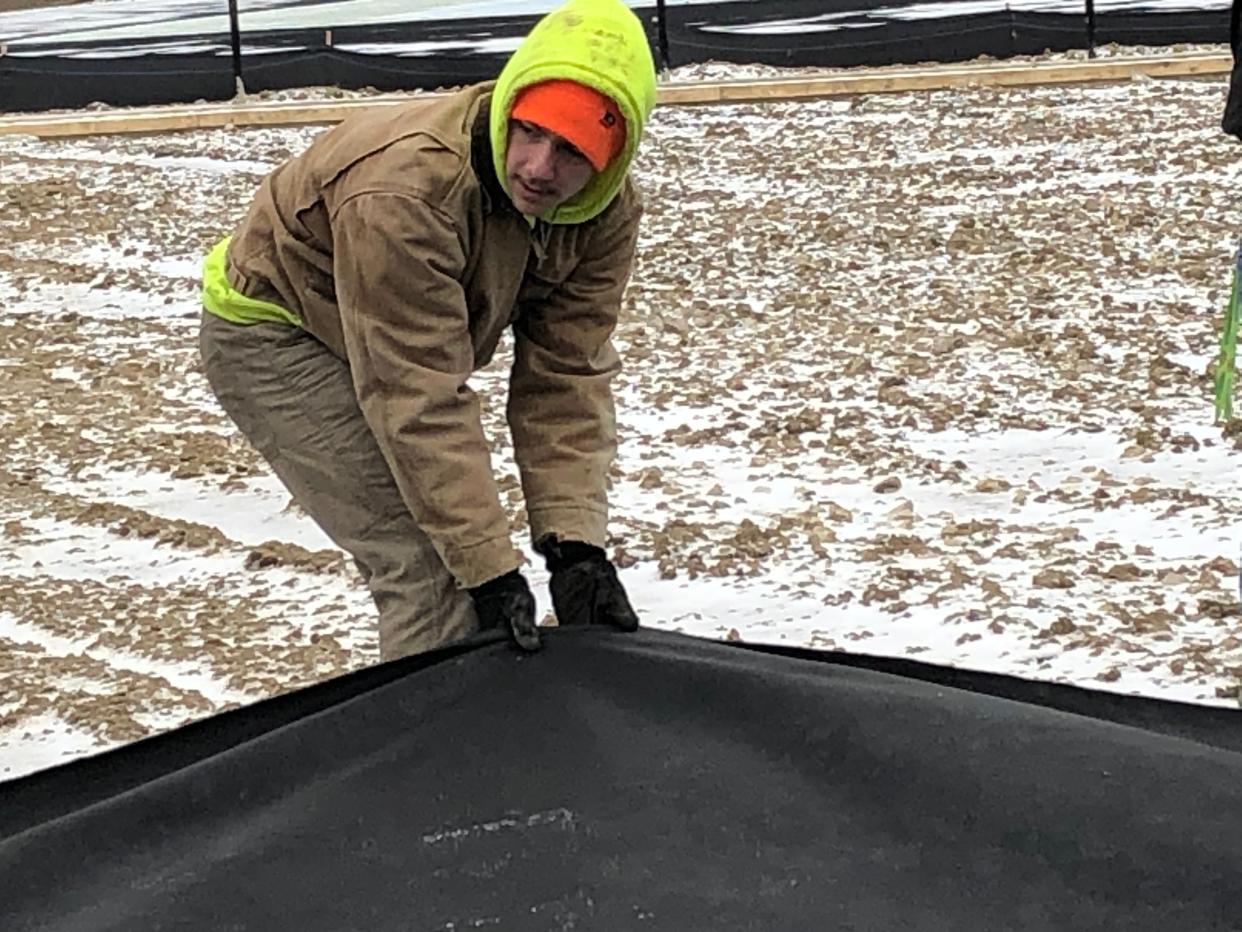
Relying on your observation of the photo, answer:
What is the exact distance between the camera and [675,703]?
95.8 inches

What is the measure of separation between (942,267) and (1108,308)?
3.07ft

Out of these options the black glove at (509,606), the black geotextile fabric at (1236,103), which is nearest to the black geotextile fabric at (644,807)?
the black glove at (509,606)

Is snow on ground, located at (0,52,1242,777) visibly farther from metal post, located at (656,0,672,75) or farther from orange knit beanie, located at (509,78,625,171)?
metal post, located at (656,0,672,75)

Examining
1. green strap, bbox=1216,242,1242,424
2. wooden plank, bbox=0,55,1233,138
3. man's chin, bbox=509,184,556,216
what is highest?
man's chin, bbox=509,184,556,216

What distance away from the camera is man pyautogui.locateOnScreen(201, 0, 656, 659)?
2.41 m

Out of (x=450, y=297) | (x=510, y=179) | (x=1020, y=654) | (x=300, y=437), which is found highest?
(x=510, y=179)

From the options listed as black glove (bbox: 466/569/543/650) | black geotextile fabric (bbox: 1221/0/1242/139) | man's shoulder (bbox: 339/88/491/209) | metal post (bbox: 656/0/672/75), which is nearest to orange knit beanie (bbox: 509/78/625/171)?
man's shoulder (bbox: 339/88/491/209)

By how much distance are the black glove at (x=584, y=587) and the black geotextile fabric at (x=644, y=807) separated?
162mm

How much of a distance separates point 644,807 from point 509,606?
1.48 ft

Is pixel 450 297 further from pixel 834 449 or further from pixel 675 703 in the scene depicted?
pixel 834 449

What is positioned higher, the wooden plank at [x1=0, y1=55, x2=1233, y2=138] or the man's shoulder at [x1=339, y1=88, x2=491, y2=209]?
the man's shoulder at [x1=339, y1=88, x2=491, y2=209]

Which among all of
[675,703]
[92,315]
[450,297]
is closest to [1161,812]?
[675,703]

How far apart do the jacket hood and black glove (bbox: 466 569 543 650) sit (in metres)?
0.56

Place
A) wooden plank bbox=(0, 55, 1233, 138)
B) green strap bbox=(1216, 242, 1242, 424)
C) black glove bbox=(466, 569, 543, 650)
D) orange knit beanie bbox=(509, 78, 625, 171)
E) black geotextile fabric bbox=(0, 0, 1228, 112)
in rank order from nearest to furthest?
orange knit beanie bbox=(509, 78, 625, 171)
black glove bbox=(466, 569, 543, 650)
green strap bbox=(1216, 242, 1242, 424)
wooden plank bbox=(0, 55, 1233, 138)
black geotextile fabric bbox=(0, 0, 1228, 112)
